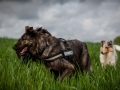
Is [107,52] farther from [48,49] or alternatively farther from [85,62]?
[48,49]

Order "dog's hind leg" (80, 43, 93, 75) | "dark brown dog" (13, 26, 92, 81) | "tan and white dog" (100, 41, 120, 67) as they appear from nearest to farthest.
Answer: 1. "dark brown dog" (13, 26, 92, 81)
2. "dog's hind leg" (80, 43, 93, 75)
3. "tan and white dog" (100, 41, 120, 67)

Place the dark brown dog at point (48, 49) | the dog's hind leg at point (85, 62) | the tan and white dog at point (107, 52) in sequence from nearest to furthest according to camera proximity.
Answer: the dark brown dog at point (48, 49)
the dog's hind leg at point (85, 62)
the tan and white dog at point (107, 52)

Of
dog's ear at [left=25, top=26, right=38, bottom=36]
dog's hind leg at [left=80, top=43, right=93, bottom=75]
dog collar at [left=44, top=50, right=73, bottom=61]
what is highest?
dog's ear at [left=25, top=26, right=38, bottom=36]

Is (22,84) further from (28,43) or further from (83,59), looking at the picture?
(83,59)

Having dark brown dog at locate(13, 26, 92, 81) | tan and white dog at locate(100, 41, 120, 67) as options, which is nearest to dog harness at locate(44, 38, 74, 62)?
dark brown dog at locate(13, 26, 92, 81)

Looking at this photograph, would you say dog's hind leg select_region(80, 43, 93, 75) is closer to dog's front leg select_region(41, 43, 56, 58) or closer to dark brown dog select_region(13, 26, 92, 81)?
dark brown dog select_region(13, 26, 92, 81)

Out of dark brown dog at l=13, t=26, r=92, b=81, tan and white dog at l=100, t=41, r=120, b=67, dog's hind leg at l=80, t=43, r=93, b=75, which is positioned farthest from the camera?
tan and white dog at l=100, t=41, r=120, b=67

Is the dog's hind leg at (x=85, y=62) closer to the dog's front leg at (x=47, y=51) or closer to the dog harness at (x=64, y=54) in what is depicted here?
the dog harness at (x=64, y=54)

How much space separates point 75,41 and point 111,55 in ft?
12.0

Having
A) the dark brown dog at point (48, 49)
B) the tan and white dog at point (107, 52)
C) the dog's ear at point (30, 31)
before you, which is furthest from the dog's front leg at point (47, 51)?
the tan and white dog at point (107, 52)

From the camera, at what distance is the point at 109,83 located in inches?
170

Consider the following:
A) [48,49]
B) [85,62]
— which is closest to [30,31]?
[48,49]

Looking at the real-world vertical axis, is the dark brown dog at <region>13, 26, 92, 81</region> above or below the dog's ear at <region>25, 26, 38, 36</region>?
below

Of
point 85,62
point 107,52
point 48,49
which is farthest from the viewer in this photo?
point 107,52
